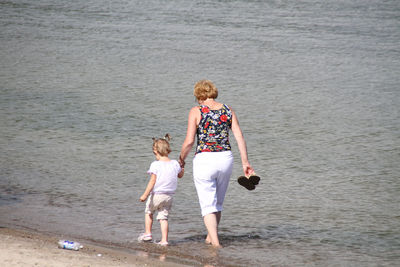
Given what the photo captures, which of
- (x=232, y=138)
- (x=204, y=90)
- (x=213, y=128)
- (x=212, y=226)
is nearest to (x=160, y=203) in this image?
(x=212, y=226)

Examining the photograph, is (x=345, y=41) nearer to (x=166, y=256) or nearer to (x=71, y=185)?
(x=71, y=185)

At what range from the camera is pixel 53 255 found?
5770 millimetres

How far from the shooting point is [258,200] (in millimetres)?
8992

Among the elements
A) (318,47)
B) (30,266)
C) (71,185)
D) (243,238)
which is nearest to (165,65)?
(318,47)

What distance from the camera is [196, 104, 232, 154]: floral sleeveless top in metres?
6.41

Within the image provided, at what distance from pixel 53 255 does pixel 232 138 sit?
7.10 meters

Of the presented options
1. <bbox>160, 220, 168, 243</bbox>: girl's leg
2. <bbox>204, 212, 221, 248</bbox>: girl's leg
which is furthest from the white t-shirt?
<bbox>204, 212, 221, 248</bbox>: girl's leg

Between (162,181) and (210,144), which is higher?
(210,144)

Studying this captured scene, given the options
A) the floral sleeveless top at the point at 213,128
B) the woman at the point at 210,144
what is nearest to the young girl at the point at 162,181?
the woman at the point at 210,144

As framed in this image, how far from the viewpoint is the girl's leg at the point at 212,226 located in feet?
21.5

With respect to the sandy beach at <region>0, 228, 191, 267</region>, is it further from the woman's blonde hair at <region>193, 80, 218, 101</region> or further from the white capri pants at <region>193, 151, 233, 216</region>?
the woman's blonde hair at <region>193, 80, 218, 101</region>

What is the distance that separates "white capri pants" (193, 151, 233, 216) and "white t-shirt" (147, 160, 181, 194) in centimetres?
22

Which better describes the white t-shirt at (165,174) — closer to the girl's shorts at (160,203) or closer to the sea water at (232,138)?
the girl's shorts at (160,203)

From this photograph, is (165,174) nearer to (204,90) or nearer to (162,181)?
(162,181)
